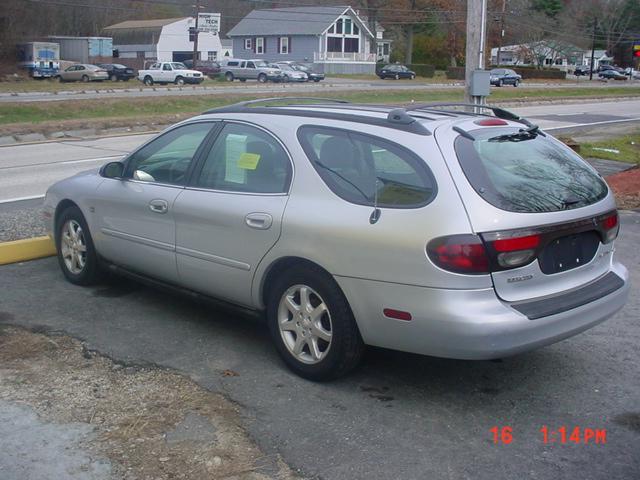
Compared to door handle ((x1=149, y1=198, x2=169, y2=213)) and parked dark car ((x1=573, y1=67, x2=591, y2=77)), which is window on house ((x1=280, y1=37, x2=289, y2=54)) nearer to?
parked dark car ((x1=573, y1=67, x2=591, y2=77))

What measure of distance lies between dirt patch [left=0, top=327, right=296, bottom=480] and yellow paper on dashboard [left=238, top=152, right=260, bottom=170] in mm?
1392

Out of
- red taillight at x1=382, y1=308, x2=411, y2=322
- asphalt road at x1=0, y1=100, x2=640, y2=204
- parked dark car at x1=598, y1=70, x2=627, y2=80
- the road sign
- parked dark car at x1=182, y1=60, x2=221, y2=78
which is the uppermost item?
the road sign

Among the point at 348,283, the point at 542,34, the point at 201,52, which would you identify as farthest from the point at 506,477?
the point at 542,34

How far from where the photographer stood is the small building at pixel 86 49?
8294 centimetres

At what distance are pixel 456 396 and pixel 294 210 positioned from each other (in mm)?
1418

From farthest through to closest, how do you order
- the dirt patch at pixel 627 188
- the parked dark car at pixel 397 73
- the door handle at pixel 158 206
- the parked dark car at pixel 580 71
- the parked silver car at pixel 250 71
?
the parked dark car at pixel 580 71, the parked dark car at pixel 397 73, the parked silver car at pixel 250 71, the dirt patch at pixel 627 188, the door handle at pixel 158 206

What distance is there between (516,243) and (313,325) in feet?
4.14

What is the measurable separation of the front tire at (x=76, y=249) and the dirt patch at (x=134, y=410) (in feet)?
3.65

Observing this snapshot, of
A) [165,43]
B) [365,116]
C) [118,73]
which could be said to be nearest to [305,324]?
[365,116]

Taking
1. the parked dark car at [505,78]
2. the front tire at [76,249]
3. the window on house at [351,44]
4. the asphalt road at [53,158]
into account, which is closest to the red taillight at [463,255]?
the front tire at [76,249]

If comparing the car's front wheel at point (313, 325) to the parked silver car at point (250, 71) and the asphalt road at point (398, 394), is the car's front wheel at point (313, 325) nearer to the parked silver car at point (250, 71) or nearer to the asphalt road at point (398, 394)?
the asphalt road at point (398, 394)

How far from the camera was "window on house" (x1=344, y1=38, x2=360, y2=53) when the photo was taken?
8656 centimetres

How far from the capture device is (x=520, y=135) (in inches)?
195
